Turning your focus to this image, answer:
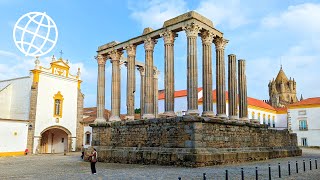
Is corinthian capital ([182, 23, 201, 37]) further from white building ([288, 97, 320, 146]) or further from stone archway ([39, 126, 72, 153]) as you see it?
white building ([288, 97, 320, 146])

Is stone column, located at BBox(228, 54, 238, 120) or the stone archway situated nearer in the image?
stone column, located at BBox(228, 54, 238, 120)

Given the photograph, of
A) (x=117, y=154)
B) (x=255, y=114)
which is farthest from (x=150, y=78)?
(x=255, y=114)

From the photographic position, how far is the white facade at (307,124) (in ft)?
154

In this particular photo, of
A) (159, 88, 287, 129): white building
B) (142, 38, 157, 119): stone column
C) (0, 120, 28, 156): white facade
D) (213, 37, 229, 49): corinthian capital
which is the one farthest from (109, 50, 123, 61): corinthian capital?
(159, 88, 287, 129): white building

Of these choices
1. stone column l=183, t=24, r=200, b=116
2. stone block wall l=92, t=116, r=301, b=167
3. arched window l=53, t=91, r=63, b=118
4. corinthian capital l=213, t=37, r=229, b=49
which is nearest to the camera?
stone block wall l=92, t=116, r=301, b=167

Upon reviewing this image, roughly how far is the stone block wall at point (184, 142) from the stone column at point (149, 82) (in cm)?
109

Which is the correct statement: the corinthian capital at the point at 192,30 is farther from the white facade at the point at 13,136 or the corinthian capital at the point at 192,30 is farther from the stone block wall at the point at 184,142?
the white facade at the point at 13,136

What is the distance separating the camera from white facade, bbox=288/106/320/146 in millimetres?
47000

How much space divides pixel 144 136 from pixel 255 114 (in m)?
38.7

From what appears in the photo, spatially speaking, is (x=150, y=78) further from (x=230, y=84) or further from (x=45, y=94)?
(x=45, y=94)

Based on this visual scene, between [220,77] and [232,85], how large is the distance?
157 cm

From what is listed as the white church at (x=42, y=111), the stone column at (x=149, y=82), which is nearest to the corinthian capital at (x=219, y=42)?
the stone column at (x=149, y=82)

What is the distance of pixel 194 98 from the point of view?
1792 cm

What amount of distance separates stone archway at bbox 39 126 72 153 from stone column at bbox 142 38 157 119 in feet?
62.1
